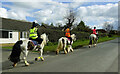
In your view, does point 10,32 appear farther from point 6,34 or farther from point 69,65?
Result: point 69,65

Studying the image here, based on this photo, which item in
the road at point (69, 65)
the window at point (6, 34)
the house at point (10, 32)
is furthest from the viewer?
the window at point (6, 34)

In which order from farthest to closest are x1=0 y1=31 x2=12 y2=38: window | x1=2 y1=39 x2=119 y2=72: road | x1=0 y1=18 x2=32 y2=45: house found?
1. x1=0 y1=31 x2=12 y2=38: window
2. x1=0 y1=18 x2=32 y2=45: house
3. x1=2 y1=39 x2=119 y2=72: road

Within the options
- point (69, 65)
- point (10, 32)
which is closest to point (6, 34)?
point (10, 32)

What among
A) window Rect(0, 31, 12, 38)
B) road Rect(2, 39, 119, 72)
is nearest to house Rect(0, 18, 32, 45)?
window Rect(0, 31, 12, 38)

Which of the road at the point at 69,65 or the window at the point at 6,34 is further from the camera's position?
the window at the point at 6,34

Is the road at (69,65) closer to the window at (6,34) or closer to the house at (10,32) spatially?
the house at (10,32)

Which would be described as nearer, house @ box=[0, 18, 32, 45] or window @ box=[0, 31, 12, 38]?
house @ box=[0, 18, 32, 45]

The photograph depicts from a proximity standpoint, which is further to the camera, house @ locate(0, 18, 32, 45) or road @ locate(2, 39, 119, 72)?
house @ locate(0, 18, 32, 45)

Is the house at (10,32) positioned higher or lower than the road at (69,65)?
higher

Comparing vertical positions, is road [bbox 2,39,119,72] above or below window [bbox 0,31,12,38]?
below

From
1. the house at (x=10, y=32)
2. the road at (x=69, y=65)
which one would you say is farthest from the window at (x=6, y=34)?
the road at (x=69, y=65)

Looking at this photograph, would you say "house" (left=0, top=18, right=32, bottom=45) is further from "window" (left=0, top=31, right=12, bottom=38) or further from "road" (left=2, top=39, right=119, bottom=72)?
"road" (left=2, top=39, right=119, bottom=72)

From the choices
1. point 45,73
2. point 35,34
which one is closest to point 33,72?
point 45,73

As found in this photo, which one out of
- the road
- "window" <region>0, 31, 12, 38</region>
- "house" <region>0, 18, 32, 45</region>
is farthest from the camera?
"window" <region>0, 31, 12, 38</region>
